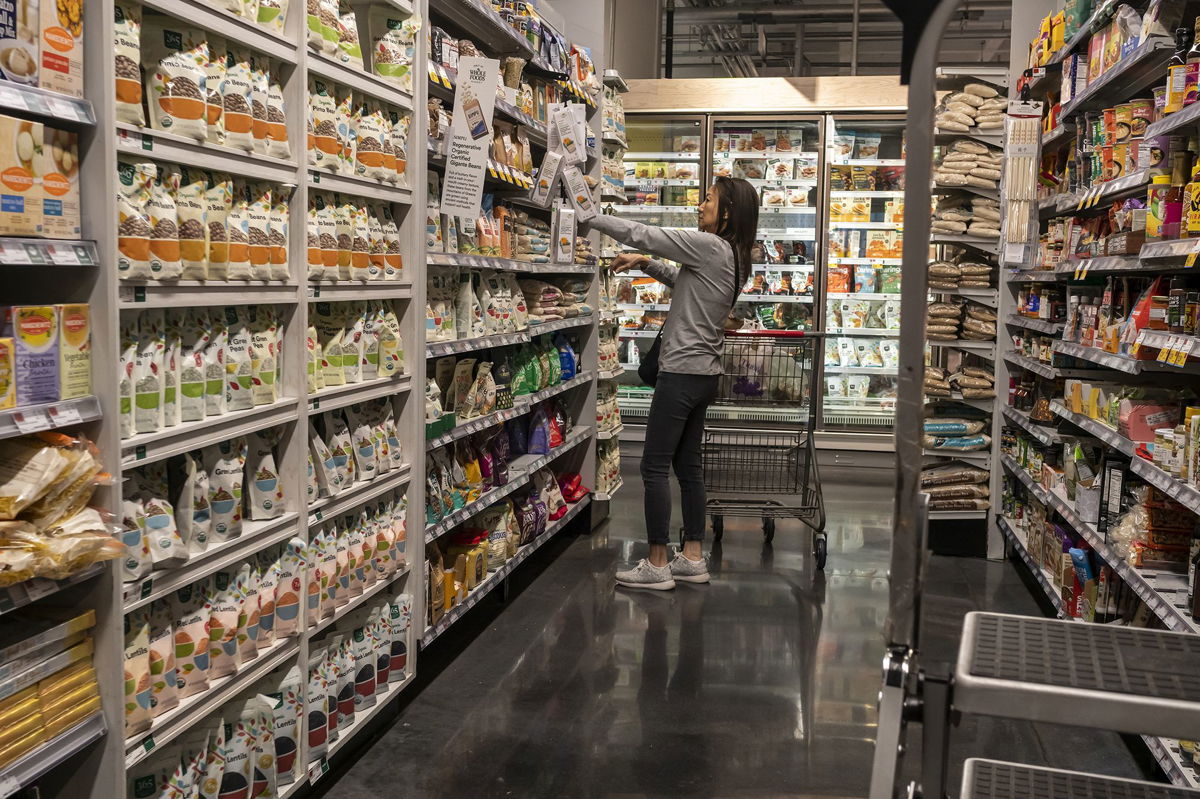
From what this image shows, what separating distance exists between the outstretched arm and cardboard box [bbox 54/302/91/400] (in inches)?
123

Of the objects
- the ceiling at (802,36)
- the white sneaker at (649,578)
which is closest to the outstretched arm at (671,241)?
the white sneaker at (649,578)

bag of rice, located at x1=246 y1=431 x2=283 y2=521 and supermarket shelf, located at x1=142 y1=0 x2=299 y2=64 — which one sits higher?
supermarket shelf, located at x1=142 y1=0 x2=299 y2=64

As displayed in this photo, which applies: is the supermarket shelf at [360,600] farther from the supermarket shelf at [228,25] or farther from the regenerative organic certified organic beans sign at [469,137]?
the supermarket shelf at [228,25]

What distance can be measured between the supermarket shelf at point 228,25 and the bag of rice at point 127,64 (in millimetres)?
48

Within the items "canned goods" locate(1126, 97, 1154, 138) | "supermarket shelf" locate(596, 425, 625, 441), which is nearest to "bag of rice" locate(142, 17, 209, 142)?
"canned goods" locate(1126, 97, 1154, 138)

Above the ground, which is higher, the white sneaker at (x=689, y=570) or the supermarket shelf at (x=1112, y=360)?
the supermarket shelf at (x=1112, y=360)

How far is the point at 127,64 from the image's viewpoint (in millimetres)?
2221

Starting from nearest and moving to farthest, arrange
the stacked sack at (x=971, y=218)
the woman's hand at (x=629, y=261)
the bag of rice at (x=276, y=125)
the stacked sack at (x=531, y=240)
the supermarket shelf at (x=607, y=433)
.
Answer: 1. the bag of rice at (x=276, y=125)
2. the stacked sack at (x=531, y=240)
3. the woman's hand at (x=629, y=261)
4. the stacked sack at (x=971, y=218)
5. the supermarket shelf at (x=607, y=433)

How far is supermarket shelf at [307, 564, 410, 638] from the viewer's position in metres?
3.19

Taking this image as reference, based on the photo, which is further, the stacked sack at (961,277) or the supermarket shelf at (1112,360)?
the stacked sack at (961,277)

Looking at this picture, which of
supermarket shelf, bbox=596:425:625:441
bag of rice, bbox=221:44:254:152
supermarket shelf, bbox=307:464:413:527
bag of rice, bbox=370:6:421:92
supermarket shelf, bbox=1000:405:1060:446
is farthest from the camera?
supermarket shelf, bbox=596:425:625:441

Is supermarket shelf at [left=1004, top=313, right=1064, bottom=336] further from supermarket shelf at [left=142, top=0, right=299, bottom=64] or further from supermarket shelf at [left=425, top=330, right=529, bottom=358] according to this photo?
supermarket shelf at [left=142, top=0, right=299, bottom=64]

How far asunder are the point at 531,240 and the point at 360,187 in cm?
195

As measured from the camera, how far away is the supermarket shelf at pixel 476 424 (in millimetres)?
4004
